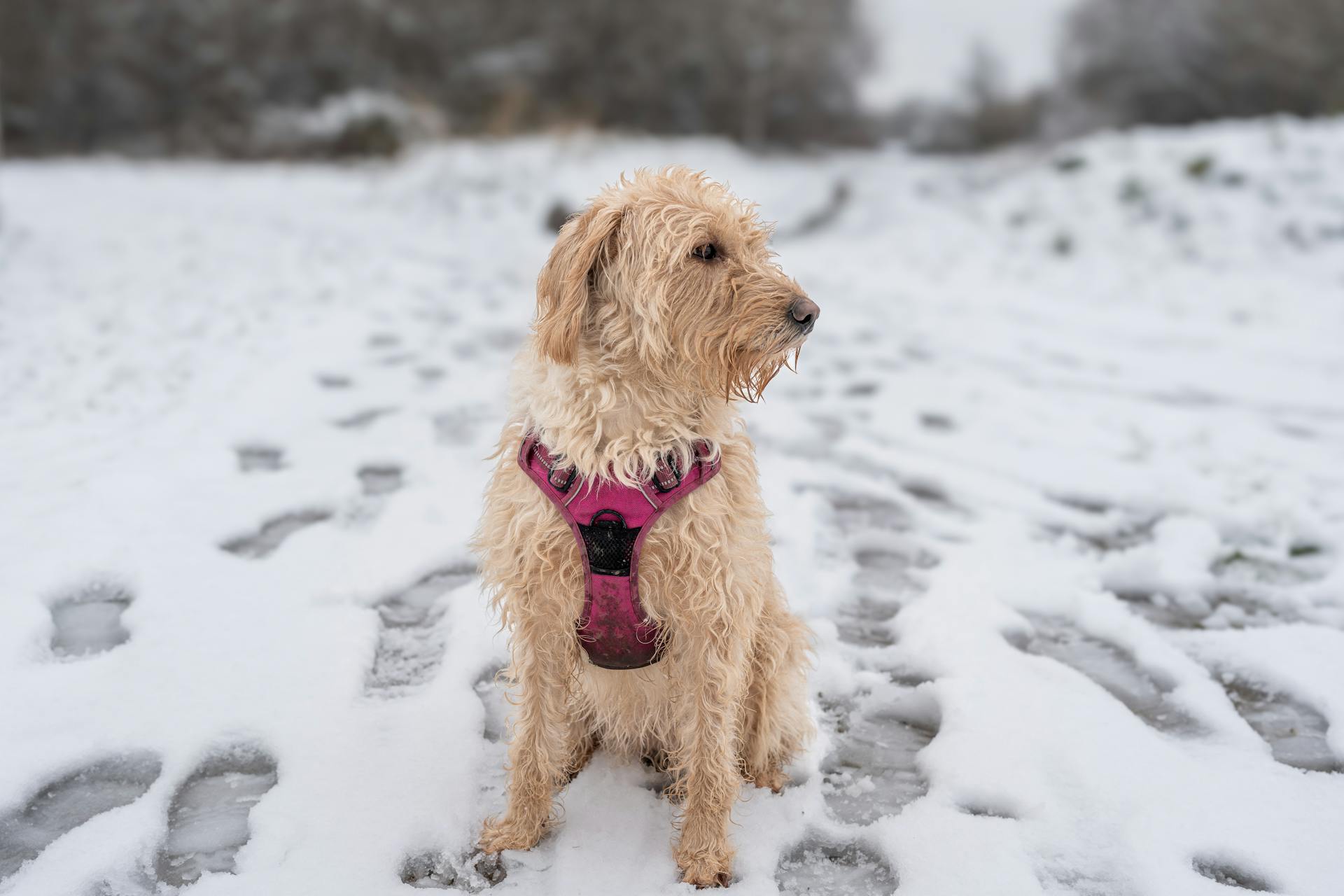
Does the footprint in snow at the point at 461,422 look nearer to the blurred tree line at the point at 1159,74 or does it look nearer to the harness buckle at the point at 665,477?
the harness buckle at the point at 665,477

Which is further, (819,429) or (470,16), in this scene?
(470,16)

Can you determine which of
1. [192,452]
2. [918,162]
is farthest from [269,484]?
[918,162]

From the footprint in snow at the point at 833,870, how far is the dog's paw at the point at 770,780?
0.68ft

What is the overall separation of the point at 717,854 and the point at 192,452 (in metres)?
3.54

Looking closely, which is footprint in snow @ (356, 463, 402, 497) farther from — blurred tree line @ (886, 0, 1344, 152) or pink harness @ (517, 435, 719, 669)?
blurred tree line @ (886, 0, 1344, 152)

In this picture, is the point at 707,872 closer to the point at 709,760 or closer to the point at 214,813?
the point at 709,760

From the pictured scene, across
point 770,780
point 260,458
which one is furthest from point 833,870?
point 260,458

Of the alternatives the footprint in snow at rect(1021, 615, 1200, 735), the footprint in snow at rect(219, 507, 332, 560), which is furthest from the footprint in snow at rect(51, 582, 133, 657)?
the footprint in snow at rect(1021, 615, 1200, 735)

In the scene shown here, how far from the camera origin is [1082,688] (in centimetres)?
317

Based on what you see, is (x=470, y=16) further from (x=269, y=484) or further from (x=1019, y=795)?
(x=1019, y=795)

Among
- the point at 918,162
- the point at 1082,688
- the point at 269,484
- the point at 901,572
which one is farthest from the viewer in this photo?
the point at 918,162

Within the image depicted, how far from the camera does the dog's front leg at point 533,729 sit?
2465mm

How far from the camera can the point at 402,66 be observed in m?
24.1

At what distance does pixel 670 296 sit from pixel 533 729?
4.13 feet
